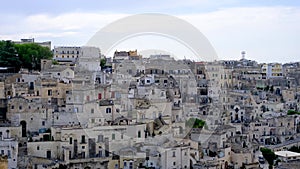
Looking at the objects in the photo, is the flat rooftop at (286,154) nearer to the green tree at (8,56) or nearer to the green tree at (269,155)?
the green tree at (269,155)

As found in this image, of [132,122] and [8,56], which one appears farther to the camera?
[8,56]

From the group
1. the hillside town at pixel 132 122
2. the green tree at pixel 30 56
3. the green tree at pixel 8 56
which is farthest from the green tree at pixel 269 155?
the green tree at pixel 8 56

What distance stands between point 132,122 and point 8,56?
10151mm

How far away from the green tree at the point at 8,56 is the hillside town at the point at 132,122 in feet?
6.05

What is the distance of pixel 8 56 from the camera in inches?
1008

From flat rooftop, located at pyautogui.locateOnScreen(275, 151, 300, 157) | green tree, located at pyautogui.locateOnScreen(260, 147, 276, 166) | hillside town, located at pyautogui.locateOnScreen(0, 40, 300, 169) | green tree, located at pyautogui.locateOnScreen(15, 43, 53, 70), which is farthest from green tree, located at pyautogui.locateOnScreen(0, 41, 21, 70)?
flat rooftop, located at pyautogui.locateOnScreen(275, 151, 300, 157)

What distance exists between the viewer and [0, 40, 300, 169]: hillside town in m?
16.6

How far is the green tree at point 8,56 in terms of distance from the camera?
25.2 metres

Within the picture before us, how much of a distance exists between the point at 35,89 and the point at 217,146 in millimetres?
7000

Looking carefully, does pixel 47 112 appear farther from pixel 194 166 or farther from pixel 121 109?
pixel 194 166

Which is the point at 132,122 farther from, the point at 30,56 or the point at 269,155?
the point at 30,56

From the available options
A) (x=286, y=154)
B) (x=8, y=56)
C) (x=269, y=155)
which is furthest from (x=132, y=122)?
(x=8, y=56)

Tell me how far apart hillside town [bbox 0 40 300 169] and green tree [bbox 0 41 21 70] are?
1.84 m

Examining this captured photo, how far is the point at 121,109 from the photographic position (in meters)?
19.1
